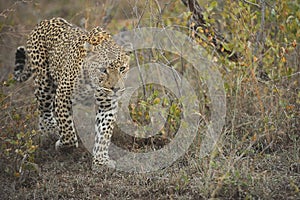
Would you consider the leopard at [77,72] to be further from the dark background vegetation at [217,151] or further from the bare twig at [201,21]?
the bare twig at [201,21]

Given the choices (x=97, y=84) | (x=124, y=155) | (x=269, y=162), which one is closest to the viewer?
(x=269, y=162)

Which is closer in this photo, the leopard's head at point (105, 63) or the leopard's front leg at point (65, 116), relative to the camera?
the leopard's head at point (105, 63)

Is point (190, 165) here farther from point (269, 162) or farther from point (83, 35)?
point (83, 35)

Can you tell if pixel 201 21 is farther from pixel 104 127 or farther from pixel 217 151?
pixel 217 151

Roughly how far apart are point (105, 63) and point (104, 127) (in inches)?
29.2

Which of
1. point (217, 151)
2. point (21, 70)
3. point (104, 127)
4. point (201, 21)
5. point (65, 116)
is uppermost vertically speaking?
point (201, 21)

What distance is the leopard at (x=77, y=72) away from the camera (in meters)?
5.20

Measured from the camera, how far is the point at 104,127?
17.8 feet

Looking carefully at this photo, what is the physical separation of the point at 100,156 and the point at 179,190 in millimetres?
1218

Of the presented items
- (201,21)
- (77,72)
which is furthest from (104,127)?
(201,21)

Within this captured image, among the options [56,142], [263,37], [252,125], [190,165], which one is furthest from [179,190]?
[263,37]

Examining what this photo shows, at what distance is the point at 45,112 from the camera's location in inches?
247

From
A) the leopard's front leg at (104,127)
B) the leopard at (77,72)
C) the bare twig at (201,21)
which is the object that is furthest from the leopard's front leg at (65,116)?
the bare twig at (201,21)


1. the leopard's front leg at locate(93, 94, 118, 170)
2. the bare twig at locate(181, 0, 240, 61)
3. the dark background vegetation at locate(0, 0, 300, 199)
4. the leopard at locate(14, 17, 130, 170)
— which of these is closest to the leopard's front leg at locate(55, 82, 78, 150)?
the leopard at locate(14, 17, 130, 170)
